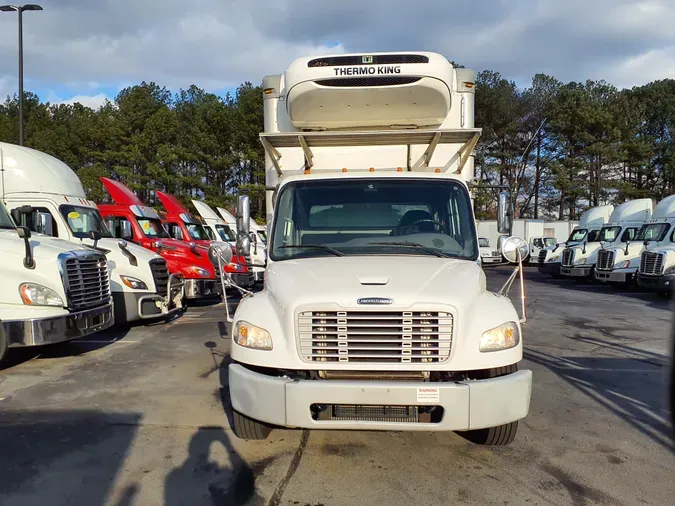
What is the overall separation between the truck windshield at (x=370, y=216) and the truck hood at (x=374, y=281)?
308 millimetres

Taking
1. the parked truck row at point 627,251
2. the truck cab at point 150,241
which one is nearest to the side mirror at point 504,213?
the truck cab at point 150,241

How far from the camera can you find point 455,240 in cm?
493

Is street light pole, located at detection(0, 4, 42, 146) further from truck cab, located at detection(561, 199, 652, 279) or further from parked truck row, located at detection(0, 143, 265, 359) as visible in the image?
truck cab, located at detection(561, 199, 652, 279)

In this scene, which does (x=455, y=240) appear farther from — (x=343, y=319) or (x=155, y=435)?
(x=155, y=435)

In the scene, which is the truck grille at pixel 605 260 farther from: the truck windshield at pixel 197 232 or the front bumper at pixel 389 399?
the front bumper at pixel 389 399

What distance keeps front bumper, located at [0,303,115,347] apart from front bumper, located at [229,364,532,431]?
3855 millimetres

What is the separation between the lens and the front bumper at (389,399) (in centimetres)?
361

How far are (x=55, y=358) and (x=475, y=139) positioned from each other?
6.35 m

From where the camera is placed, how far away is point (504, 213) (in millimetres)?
5484

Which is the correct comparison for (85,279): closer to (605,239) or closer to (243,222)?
(243,222)

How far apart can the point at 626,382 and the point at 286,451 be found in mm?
4428

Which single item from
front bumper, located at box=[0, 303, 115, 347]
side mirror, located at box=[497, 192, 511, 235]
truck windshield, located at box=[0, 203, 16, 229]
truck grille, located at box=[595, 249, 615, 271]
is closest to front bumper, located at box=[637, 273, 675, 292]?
truck grille, located at box=[595, 249, 615, 271]

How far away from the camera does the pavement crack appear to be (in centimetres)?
359

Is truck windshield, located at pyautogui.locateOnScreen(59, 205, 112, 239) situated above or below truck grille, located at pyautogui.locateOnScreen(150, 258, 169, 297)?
above
